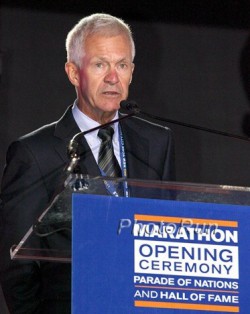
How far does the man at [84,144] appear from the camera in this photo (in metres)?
2.90

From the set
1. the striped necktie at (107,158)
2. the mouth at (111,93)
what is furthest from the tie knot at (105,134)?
the mouth at (111,93)

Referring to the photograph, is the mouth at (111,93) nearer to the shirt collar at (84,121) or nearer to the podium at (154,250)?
the shirt collar at (84,121)

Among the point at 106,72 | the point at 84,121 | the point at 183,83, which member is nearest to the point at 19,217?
the point at 84,121

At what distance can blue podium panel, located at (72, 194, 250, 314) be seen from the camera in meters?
2.17

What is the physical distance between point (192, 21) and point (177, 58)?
0.57 ft

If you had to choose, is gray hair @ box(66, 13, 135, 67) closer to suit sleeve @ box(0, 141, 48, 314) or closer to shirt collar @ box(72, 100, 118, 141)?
shirt collar @ box(72, 100, 118, 141)

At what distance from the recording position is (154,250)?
2.20 meters

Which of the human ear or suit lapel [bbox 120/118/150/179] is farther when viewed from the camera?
the human ear

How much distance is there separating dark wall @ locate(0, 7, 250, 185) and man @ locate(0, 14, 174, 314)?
2.23ft

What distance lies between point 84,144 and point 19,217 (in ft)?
1.02

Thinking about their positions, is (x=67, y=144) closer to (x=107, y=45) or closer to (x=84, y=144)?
(x=84, y=144)

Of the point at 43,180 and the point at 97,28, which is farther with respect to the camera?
the point at 97,28

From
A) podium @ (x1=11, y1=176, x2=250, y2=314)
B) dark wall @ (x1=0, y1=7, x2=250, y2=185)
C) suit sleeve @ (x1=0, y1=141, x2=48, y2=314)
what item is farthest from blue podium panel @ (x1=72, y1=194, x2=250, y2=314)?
dark wall @ (x1=0, y1=7, x2=250, y2=185)

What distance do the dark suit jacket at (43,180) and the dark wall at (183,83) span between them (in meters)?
0.68
